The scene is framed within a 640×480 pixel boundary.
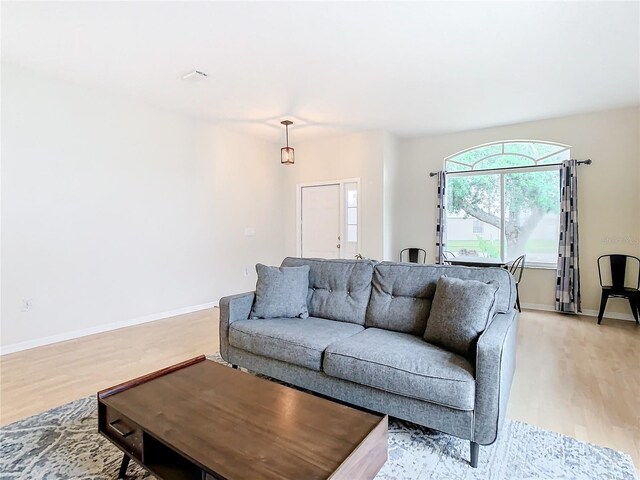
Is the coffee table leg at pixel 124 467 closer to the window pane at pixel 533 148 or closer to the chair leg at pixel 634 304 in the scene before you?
the chair leg at pixel 634 304

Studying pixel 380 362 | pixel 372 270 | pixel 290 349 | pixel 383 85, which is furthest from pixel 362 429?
pixel 383 85

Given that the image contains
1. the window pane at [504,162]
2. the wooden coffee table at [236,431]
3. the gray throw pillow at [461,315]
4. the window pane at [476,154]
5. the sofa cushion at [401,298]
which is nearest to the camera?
the wooden coffee table at [236,431]

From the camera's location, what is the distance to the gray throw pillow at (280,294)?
2764 mm

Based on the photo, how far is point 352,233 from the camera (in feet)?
19.5

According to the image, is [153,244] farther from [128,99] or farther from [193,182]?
[128,99]

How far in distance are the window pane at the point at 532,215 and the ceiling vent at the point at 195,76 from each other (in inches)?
173

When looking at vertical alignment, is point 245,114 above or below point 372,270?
above

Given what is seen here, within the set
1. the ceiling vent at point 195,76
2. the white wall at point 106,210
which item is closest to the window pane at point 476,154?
the white wall at point 106,210

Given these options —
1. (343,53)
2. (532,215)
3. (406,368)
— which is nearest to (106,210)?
(343,53)

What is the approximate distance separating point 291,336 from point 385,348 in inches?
24.7

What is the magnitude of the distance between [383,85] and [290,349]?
117 inches

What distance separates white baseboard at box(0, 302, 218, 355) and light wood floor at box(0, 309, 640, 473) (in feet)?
0.38

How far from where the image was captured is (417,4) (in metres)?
2.48

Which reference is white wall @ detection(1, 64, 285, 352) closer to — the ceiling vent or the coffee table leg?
the ceiling vent
